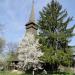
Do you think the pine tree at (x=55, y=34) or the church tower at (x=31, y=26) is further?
the church tower at (x=31, y=26)

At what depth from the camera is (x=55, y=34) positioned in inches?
1465

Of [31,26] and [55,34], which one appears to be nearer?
[55,34]

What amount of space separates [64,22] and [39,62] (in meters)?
8.65

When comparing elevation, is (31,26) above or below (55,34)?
above

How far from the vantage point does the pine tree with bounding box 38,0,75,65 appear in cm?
3562

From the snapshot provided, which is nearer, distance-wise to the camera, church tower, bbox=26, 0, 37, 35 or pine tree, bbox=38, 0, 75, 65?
pine tree, bbox=38, 0, 75, 65

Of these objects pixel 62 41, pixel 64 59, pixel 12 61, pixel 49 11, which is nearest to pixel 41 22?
pixel 49 11

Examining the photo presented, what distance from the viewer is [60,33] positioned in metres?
37.2

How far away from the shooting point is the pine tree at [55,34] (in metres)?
35.6

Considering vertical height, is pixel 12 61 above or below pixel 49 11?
below

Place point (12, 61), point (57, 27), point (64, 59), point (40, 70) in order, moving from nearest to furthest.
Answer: point (64, 59) < point (57, 27) < point (40, 70) < point (12, 61)

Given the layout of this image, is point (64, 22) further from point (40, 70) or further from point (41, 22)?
point (40, 70)

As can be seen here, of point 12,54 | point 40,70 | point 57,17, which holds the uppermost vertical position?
point 57,17

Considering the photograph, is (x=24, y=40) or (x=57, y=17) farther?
(x=24, y=40)
